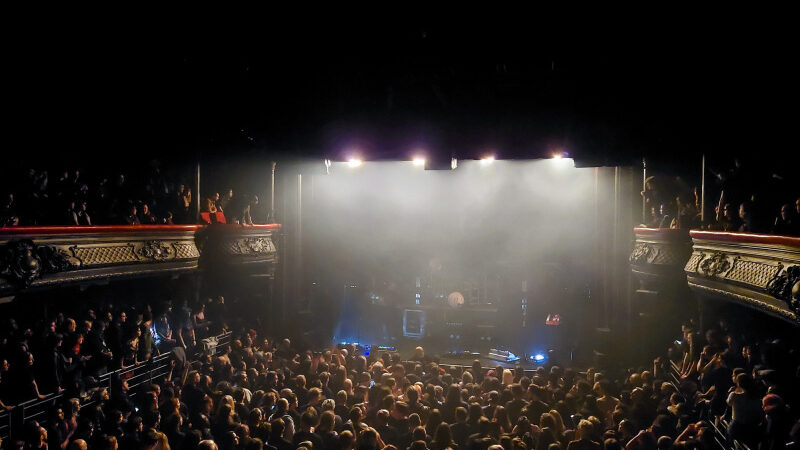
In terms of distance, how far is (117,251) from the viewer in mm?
10273

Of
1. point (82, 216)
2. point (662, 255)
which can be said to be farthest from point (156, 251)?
point (662, 255)

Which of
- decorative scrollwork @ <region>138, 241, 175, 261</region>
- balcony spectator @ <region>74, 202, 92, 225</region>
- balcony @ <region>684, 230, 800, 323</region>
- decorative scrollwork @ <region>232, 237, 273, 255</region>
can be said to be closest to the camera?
balcony @ <region>684, 230, 800, 323</region>

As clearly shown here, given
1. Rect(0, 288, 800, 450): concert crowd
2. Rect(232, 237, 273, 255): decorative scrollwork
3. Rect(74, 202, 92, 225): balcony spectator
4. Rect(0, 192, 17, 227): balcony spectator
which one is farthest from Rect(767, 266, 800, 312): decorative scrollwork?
Rect(74, 202, 92, 225): balcony spectator

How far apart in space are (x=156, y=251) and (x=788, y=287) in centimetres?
1116

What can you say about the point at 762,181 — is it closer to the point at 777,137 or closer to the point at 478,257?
the point at 777,137

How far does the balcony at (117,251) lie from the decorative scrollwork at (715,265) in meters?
10.3

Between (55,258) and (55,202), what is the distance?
1.76 m

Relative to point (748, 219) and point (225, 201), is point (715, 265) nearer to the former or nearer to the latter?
point (748, 219)

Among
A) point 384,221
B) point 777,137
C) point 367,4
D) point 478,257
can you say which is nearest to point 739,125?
point 777,137

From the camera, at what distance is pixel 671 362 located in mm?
11492

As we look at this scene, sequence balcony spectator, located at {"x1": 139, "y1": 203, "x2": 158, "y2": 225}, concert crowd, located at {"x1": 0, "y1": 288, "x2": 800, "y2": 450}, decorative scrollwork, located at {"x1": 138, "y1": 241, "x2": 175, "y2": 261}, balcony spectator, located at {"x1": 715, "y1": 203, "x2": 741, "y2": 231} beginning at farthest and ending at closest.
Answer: balcony spectator, located at {"x1": 139, "y1": 203, "x2": 158, "y2": 225}, decorative scrollwork, located at {"x1": 138, "y1": 241, "x2": 175, "y2": 261}, balcony spectator, located at {"x1": 715, "y1": 203, "x2": 741, "y2": 231}, concert crowd, located at {"x1": 0, "y1": 288, "x2": 800, "y2": 450}

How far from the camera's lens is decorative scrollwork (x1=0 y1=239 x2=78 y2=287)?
7.86 metres

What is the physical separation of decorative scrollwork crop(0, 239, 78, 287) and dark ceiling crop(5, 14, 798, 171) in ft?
12.2

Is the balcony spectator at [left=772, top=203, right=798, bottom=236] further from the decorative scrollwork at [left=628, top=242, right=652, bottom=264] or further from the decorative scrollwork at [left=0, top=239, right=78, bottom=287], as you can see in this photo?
the decorative scrollwork at [left=0, top=239, right=78, bottom=287]
